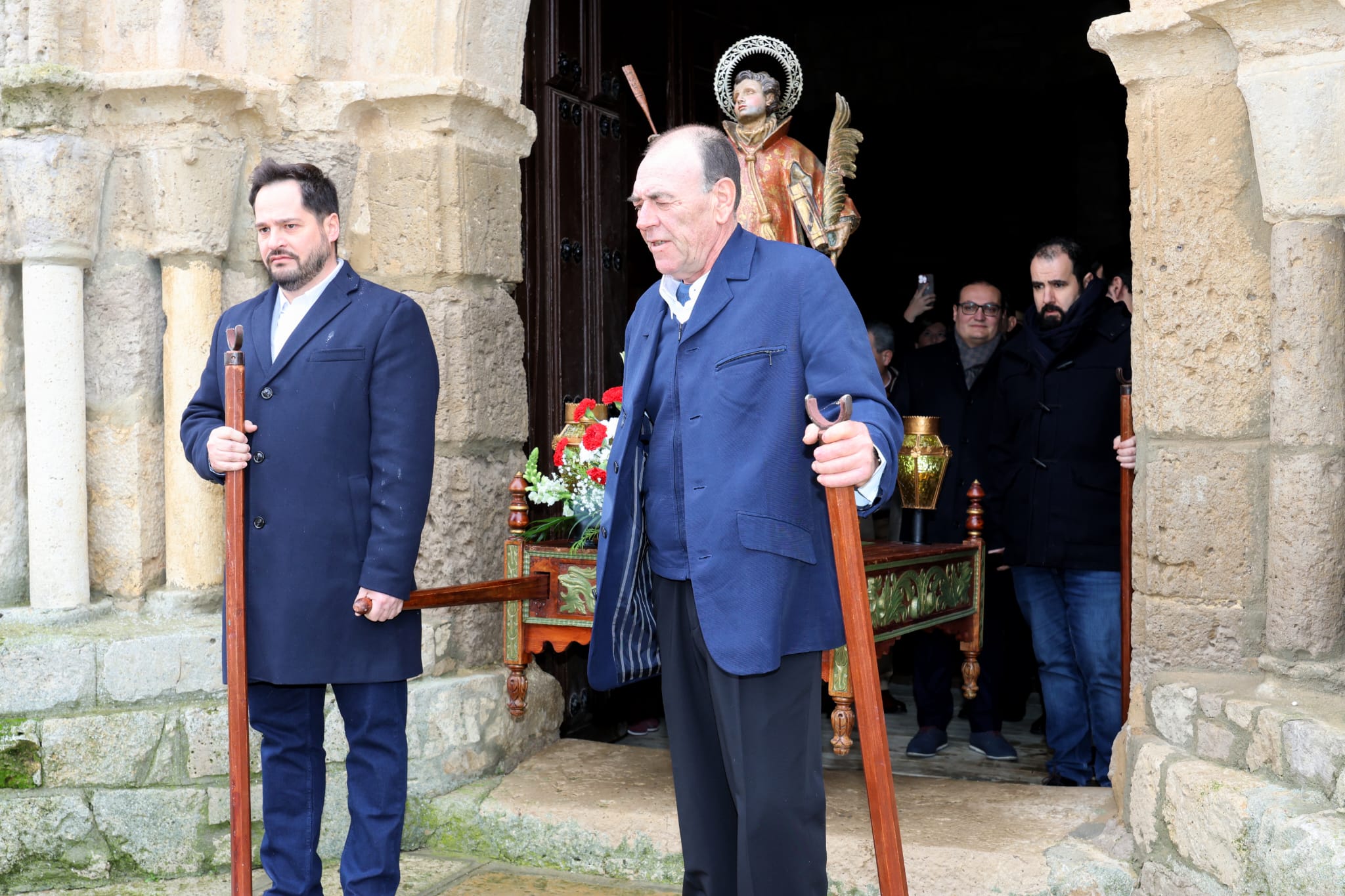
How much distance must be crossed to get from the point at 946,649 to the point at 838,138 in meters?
1.85

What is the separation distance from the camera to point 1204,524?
3160 millimetres

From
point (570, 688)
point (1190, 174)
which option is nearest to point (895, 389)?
point (570, 688)

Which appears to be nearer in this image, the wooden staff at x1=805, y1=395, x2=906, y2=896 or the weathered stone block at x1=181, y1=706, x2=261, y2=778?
the wooden staff at x1=805, y1=395, x2=906, y2=896

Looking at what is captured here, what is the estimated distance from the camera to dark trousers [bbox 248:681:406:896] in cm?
297

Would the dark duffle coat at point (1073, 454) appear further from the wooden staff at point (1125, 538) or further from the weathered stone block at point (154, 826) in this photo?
the weathered stone block at point (154, 826)

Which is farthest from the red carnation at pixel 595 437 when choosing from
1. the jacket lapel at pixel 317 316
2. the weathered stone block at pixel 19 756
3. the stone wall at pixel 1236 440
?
the weathered stone block at pixel 19 756

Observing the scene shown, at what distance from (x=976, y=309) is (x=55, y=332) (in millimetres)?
3049

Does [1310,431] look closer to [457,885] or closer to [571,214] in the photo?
[457,885]

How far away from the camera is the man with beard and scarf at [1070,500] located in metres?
4.25

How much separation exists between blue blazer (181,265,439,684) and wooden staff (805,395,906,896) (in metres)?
1.11

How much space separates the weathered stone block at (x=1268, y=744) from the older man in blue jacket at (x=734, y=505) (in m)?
1.09

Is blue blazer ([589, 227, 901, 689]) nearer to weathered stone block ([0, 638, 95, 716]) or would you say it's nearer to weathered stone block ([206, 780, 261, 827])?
weathered stone block ([206, 780, 261, 827])

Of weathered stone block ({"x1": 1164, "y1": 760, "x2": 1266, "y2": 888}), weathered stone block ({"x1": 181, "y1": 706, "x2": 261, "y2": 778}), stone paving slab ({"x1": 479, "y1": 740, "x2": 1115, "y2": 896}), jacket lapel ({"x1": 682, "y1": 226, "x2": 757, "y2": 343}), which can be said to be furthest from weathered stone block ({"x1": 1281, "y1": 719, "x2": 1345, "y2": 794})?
weathered stone block ({"x1": 181, "y1": 706, "x2": 261, "y2": 778})

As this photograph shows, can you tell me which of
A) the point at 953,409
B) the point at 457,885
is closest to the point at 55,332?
the point at 457,885
